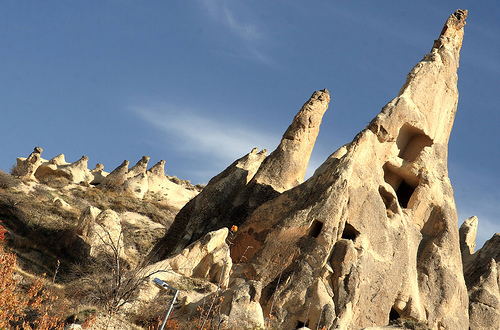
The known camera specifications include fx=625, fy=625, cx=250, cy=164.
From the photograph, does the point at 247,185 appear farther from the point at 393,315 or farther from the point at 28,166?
the point at 28,166

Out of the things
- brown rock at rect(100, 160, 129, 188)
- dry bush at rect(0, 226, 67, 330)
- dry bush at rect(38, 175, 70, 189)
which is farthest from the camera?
brown rock at rect(100, 160, 129, 188)

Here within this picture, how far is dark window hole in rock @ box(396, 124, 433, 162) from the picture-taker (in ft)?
85.0

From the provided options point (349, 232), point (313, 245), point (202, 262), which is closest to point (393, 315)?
point (349, 232)

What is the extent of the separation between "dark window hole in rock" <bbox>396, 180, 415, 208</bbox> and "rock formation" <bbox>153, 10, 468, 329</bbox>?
0.05 metres

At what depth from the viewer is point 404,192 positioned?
26000 millimetres

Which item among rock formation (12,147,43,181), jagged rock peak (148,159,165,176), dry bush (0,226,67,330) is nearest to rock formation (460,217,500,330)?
dry bush (0,226,67,330)

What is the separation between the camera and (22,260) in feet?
78.1

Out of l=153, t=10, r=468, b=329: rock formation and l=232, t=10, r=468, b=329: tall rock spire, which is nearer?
l=232, t=10, r=468, b=329: tall rock spire

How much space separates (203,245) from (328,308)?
15.0 ft

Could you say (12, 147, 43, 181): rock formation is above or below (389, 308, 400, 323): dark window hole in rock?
above

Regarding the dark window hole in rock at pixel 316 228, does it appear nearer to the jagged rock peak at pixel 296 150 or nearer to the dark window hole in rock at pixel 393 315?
the dark window hole in rock at pixel 393 315

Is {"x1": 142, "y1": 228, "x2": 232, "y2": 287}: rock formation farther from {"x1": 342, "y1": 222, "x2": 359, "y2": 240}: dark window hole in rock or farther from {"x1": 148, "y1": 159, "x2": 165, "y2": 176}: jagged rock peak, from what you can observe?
{"x1": 148, "y1": 159, "x2": 165, "y2": 176}: jagged rock peak

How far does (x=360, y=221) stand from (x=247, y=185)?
649 cm

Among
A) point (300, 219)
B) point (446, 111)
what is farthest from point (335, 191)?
point (446, 111)
